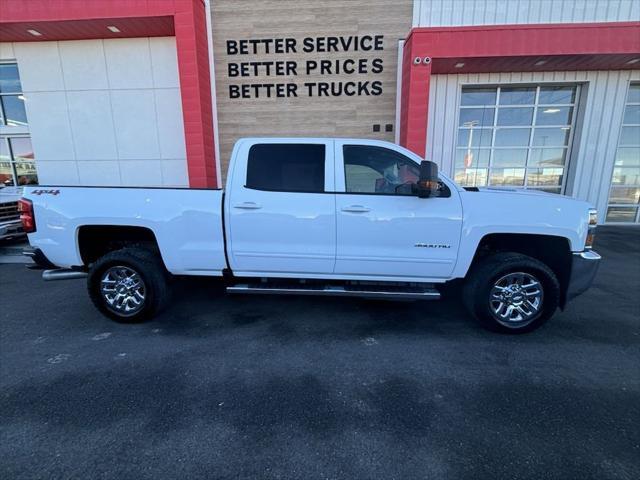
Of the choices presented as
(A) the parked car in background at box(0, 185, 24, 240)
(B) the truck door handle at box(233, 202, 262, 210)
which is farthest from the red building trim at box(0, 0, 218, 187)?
(B) the truck door handle at box(233, 202, 262, 210)

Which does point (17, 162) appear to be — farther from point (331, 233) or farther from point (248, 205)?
point (331, 233)

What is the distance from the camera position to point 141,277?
3.67 m

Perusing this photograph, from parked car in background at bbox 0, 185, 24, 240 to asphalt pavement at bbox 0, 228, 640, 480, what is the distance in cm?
381

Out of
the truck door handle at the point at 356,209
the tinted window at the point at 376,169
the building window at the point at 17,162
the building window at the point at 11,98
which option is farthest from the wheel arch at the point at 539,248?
the building window at the point at 11,98

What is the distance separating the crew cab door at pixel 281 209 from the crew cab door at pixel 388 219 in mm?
165

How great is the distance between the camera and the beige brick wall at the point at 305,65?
890cm

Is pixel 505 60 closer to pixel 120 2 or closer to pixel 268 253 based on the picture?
pixel 268 253

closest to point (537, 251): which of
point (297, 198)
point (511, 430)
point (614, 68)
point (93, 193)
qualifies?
point (511, 430)

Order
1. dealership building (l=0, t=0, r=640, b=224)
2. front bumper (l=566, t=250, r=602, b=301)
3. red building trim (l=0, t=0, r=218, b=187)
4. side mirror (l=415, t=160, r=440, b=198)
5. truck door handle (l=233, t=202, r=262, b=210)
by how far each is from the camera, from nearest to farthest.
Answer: side mirror (l=415, t=160, r=440, b=198)
front bumper (l=566, t=250, r=602, b=301)
truck door handle (l=233, t=202, r=262, b=210)
red building trim (l=0, t=0, r=218, b=187)
dealership building (l=0, t=0, r=640, b=224)

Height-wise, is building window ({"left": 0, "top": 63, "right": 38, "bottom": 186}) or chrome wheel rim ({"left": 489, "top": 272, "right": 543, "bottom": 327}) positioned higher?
building window ({"left": 0, "top": 63, "right": 38, "bottom": 186})

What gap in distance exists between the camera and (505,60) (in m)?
8.12

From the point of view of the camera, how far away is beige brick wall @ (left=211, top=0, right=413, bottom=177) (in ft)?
29.2

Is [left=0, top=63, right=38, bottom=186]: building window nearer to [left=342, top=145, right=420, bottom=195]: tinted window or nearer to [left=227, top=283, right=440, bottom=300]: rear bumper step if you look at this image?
[left=227, top=283, right=440, bottom=300]: rear bumper step

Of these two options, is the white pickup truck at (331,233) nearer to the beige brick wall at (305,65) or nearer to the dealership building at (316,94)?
the dealership building at (316,94)
